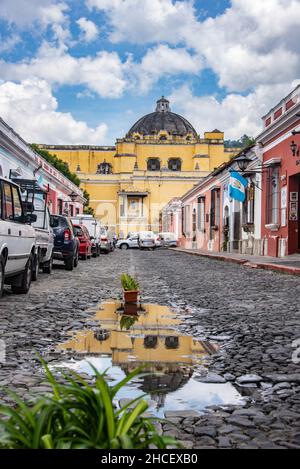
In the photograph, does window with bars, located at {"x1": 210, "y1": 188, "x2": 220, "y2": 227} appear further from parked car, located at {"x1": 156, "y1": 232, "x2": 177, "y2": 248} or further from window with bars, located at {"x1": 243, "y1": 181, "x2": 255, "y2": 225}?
parked car, located at {"x1": 156, "y1": 232, "x2": 177, "y2": 248}

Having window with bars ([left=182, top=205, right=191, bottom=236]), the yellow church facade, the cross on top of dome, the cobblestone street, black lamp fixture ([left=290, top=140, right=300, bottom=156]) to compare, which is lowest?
the cobblestone street

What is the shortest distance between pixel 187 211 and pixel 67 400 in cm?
5064

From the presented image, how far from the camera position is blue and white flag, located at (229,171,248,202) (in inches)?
1075

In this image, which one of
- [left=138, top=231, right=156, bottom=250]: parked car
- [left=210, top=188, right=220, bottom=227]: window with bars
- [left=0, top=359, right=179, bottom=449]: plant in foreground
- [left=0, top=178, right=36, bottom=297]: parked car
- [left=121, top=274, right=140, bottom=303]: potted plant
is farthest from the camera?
[left=138, top=231, right=156, bottom=250]: parked car

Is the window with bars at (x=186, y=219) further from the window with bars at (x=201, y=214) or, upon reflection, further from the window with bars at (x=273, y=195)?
the window with bars at (x=273, y=195)

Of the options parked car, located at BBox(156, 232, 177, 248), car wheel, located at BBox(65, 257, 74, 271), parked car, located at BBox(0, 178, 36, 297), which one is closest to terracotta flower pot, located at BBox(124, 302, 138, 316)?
parked car, located at BBox(0, 178, 36, 297)

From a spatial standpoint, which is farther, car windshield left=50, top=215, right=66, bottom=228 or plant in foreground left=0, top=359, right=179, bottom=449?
Result: car windshield left=50, top=215, right=66, bottom=228

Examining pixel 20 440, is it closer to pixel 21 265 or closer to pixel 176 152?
pixel 21 265

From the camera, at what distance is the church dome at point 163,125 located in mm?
81375

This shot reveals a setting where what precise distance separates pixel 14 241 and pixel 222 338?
14.4ft

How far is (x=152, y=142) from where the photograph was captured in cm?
7769

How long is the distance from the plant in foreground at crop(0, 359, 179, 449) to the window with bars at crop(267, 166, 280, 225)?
68.3 ft

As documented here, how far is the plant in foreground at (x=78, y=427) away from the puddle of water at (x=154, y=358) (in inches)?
18.3
